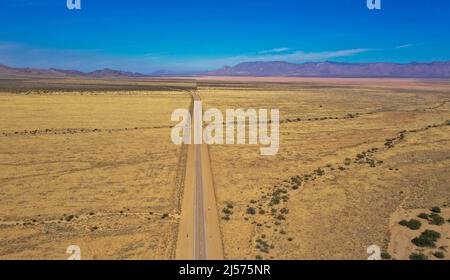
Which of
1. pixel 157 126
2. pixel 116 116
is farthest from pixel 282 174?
pixel 116 116

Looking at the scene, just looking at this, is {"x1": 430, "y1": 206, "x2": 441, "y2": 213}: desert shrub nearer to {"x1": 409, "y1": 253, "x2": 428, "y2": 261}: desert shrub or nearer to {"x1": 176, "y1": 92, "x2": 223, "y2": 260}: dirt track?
{"x1": 409, "y1": 253, "x2": 428, "y2": 261}: desert shrub

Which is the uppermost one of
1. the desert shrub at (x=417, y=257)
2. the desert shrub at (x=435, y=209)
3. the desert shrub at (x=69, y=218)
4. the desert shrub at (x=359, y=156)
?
the desert shrub at (x=359, y=156)

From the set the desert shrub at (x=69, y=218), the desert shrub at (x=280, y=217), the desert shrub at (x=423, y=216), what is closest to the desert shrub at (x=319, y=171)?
the desert shrub at (x=423, y=216)

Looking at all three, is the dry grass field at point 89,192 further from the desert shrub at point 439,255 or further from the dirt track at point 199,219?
the desert shrub at point 439,255

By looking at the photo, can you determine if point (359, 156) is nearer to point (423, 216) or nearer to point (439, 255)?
point (423, 216)

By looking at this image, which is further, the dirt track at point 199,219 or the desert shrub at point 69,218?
the desert shrub at point 69,218

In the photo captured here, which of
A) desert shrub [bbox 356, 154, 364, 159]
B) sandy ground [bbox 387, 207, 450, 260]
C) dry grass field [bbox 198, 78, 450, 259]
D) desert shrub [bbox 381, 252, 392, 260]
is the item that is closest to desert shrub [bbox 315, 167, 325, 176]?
dry grass field [bbox 198, 78, 450, 259]

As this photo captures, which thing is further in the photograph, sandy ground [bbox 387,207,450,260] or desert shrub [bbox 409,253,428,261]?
sandy ground [bbox 387,207,450,260]
